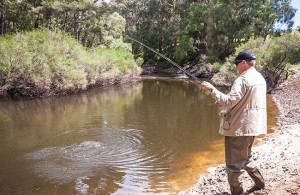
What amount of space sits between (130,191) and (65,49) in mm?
20885

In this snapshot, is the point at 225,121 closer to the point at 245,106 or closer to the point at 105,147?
the point at 245,106

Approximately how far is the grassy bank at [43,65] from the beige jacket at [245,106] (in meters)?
20.8

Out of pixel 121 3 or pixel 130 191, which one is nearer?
pixel 130 191

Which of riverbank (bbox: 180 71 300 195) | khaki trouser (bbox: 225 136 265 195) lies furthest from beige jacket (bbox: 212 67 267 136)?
riverbank (bbox: 180 71 300 195)

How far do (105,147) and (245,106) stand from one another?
26.7 ft

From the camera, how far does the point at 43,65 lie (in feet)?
78.9

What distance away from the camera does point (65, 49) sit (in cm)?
2719

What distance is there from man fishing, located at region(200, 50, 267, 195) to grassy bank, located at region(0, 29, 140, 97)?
20.7 m

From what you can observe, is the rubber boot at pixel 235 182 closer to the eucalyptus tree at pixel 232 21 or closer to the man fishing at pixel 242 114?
the man fishing at pixel 242 114

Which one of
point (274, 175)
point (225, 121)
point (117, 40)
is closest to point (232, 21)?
point (117, 40)

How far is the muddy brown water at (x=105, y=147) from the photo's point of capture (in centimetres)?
907

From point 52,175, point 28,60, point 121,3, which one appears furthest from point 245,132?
point 121,3

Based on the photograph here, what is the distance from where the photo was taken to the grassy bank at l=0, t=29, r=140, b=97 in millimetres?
23188

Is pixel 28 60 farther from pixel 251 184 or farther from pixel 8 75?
pixel 251 184
